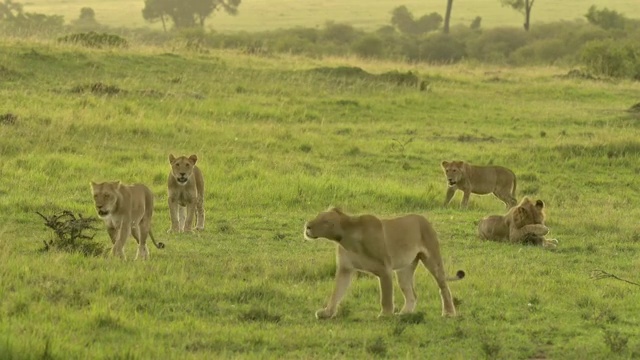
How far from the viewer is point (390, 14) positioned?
87.9 meters

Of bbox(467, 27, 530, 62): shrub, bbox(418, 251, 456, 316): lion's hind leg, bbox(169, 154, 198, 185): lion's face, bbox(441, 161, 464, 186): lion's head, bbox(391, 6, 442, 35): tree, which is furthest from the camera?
bbox(391, 6, 442, 35): tree

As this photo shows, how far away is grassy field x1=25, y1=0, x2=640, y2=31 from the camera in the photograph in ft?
266

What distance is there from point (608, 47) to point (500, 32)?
24.0 meters

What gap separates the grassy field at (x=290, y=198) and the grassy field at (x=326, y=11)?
4836cm

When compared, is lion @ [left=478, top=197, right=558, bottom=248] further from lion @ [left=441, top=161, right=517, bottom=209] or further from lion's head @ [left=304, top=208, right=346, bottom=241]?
lion's head @ [left=304, top=208, right=346, bottom=241]

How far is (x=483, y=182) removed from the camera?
15703mm

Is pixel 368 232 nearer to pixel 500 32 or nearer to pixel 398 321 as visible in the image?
pixel 398 321

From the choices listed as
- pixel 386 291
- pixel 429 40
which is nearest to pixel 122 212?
pixel 386 291

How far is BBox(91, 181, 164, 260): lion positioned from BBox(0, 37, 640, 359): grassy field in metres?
0.21

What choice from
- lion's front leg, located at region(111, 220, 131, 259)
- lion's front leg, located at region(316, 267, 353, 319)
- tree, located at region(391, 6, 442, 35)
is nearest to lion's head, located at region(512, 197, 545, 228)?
lion's front leg, located at region(111, 220, 131, 259)

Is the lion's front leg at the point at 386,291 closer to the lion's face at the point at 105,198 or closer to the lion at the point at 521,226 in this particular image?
the lion's face at the point at 105,198

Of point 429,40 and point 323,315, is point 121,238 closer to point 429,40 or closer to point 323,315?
point 323,315

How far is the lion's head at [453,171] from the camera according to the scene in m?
15.3

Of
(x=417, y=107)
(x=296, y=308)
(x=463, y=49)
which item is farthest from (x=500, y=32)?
(x=296, y=308)
